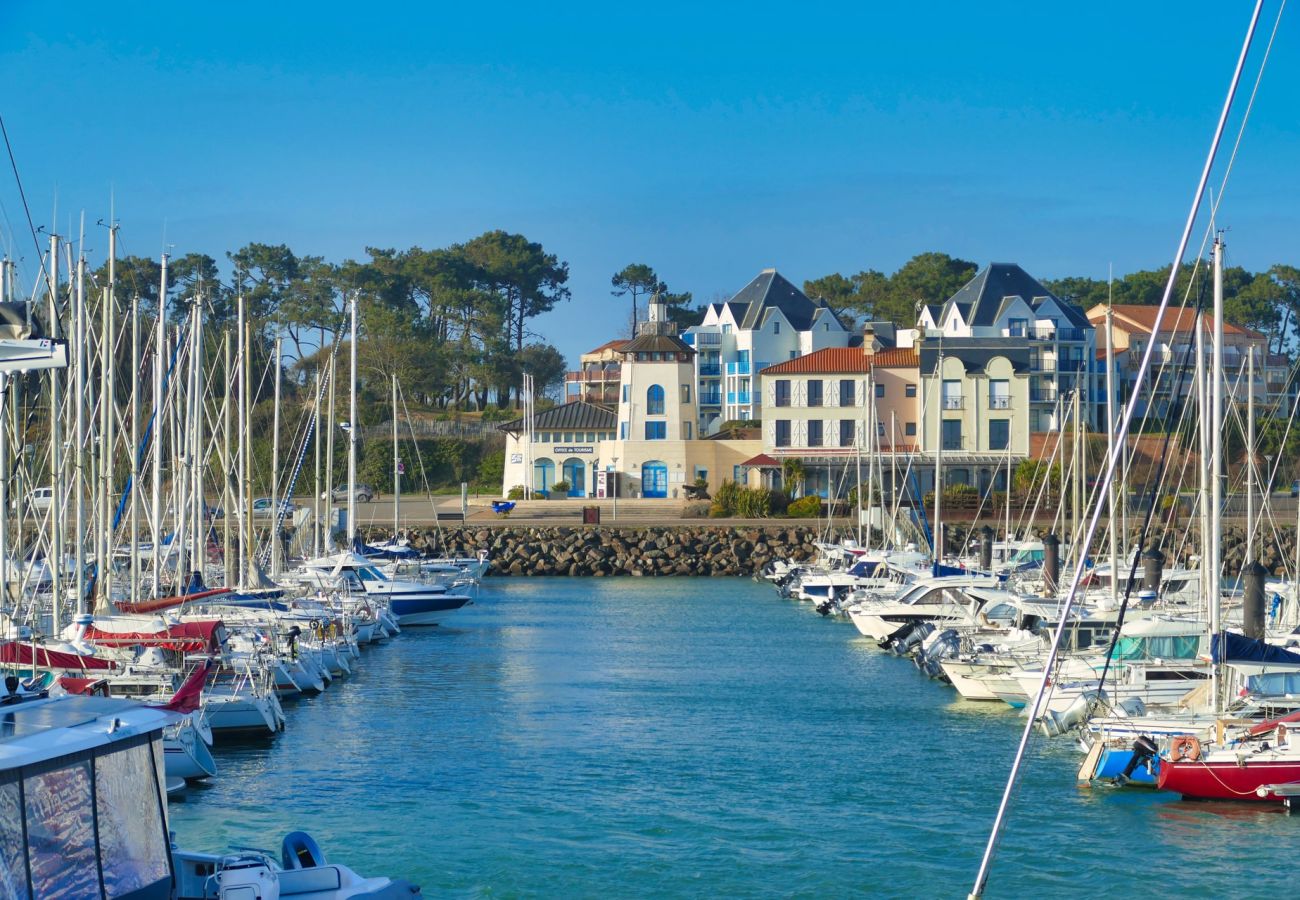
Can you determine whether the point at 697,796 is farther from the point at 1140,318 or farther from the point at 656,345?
the point at 1140,318

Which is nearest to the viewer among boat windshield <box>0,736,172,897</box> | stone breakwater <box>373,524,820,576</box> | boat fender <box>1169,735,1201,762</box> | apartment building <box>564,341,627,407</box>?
boat windshield <box>0,736,172,897</box>

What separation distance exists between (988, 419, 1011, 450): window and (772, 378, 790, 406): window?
10816 mm

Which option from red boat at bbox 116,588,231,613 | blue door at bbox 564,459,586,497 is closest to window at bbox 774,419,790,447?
blue door at bbox 564,459,586,497

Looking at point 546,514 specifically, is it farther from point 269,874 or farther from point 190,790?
point 269,874

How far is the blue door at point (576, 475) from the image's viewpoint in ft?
290

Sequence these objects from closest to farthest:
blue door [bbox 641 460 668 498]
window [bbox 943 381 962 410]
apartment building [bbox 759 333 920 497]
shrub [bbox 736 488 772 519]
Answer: shrub [bbox 736 488 772 519], apartment building [bbox 759 333 920 497], window [bbox 943 381 962 410], blue door [bbox 641 460 668 498]

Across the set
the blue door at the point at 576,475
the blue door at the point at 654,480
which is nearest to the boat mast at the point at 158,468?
the blue door at the point at 654,480

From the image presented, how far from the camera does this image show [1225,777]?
2178 cm

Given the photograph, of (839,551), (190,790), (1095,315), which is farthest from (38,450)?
(1095,315)

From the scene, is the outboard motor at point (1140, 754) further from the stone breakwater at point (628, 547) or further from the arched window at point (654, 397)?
the arched window at point (654, 397)

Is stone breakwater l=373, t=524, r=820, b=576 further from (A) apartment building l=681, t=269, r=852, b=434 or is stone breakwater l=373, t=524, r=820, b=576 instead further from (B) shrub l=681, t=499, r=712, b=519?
Answer: (A) apartment building l=681, t=269, r=852, b=434

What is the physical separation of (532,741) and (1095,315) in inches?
3339

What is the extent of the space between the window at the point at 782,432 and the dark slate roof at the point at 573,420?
9994mm

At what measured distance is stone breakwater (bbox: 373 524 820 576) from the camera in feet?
230
